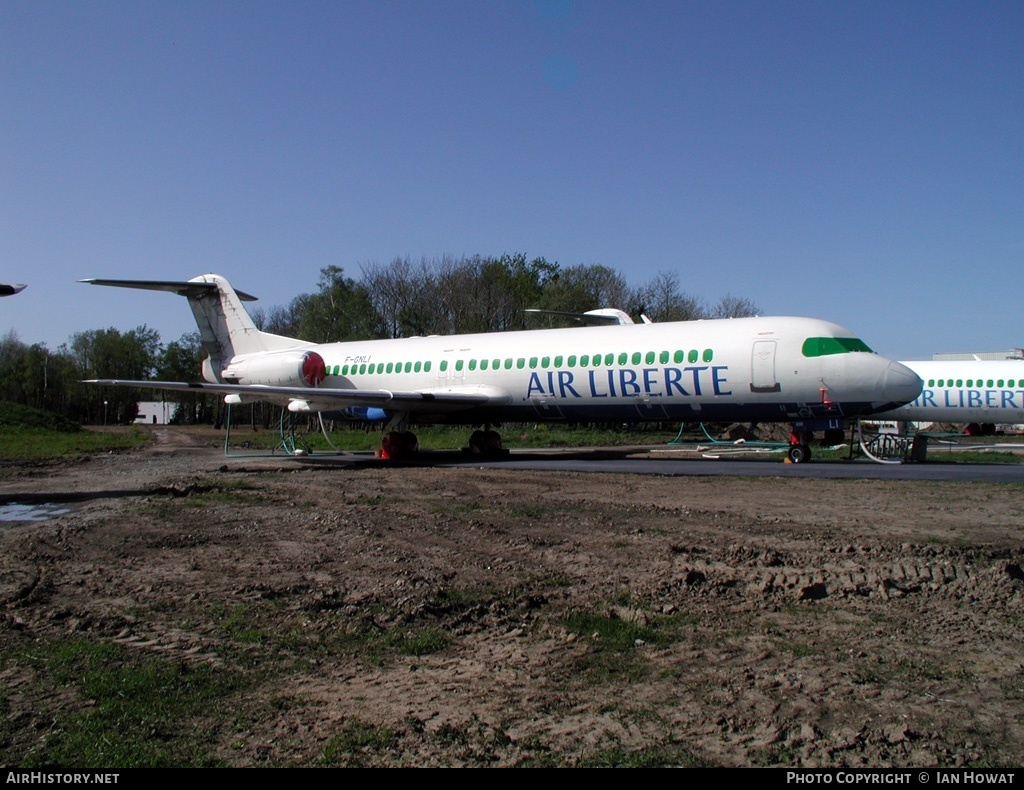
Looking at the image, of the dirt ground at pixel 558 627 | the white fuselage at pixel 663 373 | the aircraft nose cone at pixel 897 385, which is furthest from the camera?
the white fuselage at pixel 663 373

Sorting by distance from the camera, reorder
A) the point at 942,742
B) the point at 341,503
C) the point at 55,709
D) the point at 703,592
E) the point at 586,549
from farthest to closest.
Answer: the point at 341,503 → the point at 586,549 → the point at 703,592 → the point at 55,709 → the point at 942,742

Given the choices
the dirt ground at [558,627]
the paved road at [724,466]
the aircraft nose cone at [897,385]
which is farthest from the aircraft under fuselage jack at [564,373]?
the dirt ground at [558,627]

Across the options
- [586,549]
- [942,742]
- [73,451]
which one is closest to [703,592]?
[586,549]

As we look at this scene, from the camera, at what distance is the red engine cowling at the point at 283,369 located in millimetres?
24359

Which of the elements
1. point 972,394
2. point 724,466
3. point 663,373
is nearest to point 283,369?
point 663,373

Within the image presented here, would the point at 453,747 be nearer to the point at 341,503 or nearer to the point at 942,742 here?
the point at 942,742

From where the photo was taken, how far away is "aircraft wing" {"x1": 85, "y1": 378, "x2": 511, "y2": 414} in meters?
21.0

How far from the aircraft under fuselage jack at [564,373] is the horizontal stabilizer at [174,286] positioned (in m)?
0.05

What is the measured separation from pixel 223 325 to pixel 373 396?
8.73 metres

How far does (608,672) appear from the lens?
439cm

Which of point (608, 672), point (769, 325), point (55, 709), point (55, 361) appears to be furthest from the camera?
point (55, 361)

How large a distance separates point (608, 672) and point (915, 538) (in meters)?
5.37

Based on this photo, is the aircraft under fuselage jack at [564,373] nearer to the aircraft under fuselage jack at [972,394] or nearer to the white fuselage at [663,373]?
the white fuselage at [663,373]

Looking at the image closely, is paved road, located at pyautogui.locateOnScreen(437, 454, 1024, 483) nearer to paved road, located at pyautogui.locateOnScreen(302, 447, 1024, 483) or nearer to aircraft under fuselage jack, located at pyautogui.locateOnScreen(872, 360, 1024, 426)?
paved road, located at pyautogui.locateOnScreen(302, 447, 1024, 483)
